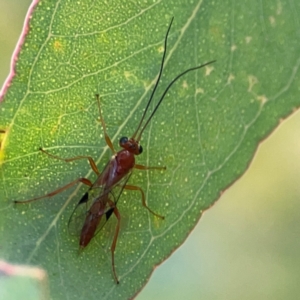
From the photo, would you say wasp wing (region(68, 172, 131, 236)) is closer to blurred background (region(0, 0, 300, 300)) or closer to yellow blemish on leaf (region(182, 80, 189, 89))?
yellow blemish on leaf (region(182, 80, 189, 89))

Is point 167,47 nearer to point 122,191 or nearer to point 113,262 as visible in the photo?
point 122,191

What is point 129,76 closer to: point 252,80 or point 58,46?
point 58,46

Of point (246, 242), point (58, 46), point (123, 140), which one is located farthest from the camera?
point (246, 242)

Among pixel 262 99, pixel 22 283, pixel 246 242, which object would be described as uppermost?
pixel 262 99

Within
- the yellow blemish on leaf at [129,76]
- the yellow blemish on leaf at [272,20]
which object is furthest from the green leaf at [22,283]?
the yellow blemish on leaf at [272,20]

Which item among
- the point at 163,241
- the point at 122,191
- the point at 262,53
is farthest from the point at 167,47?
the point at 163,241

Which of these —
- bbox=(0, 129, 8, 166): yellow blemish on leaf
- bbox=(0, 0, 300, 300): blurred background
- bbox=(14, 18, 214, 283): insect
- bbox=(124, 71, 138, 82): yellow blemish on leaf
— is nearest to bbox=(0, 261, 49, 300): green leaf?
bbox=(14, 18, 214, 283): insect

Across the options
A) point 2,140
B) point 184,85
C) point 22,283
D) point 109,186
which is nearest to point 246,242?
point 109,186
